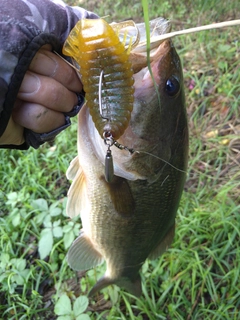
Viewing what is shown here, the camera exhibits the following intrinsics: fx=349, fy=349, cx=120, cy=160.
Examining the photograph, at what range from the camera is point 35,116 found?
1.16 meters

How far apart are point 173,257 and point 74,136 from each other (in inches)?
58.0

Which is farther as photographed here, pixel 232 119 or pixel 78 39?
pixel 232 119

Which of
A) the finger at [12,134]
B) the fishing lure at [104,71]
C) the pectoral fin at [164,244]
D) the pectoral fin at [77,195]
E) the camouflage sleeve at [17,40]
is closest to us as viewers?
the fishing lure at [104,71]

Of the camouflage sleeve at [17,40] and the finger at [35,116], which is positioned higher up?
the camouflage sleeve at [17,40]

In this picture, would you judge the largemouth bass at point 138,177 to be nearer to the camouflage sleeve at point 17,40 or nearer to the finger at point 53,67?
the finger at point 53,67

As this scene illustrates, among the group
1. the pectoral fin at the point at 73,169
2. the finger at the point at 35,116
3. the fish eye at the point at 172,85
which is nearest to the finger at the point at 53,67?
the finger at the point at 35,116

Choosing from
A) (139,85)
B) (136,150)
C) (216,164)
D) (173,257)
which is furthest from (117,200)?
(216,164)

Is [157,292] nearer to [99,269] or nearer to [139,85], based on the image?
[99,269]

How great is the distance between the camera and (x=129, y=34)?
1066 mm

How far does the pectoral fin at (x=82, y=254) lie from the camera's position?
1.97 metres

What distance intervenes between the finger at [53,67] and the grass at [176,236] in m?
1.56

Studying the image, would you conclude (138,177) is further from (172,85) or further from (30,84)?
(30,84)

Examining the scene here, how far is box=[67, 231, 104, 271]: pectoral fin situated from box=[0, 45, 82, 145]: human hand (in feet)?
3.02

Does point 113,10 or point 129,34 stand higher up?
point 129,34
